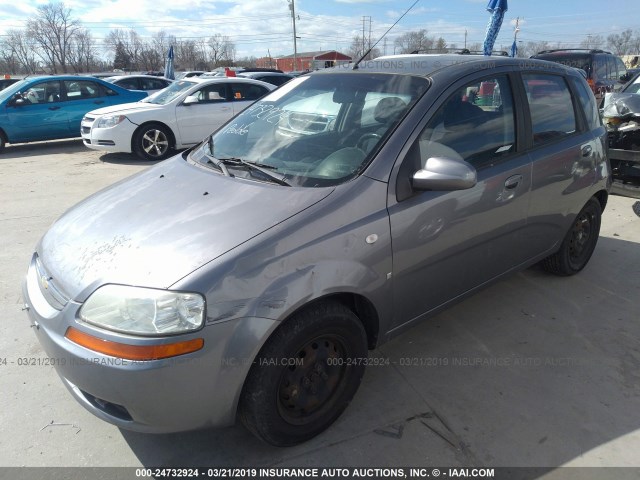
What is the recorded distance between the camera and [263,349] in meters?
1.91

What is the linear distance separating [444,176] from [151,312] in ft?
4.65

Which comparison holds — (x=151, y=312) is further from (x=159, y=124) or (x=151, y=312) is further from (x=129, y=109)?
(x=129, y=109)

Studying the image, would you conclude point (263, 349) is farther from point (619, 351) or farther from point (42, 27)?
point (42, 27)

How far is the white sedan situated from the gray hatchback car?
6.30m

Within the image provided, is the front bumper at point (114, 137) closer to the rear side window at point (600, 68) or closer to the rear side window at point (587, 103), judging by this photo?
the rear side window at point (587, 103)

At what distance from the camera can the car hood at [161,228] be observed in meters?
1.85

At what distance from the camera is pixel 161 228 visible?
6.75ft

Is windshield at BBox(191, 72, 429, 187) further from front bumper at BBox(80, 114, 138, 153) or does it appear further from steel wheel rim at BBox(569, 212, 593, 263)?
front bumper at BBox(80, 114, 138, 153)

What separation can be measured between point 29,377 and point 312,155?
6.86ft

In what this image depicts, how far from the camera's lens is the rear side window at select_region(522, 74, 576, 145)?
3.12 metres

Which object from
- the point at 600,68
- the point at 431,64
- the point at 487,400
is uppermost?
the point at 600,68

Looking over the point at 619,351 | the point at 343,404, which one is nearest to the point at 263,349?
the point at 343,404

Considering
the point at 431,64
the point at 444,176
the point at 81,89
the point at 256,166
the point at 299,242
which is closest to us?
the point at 299,242

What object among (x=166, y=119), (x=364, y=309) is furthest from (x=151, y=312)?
(x=166, y=119)
